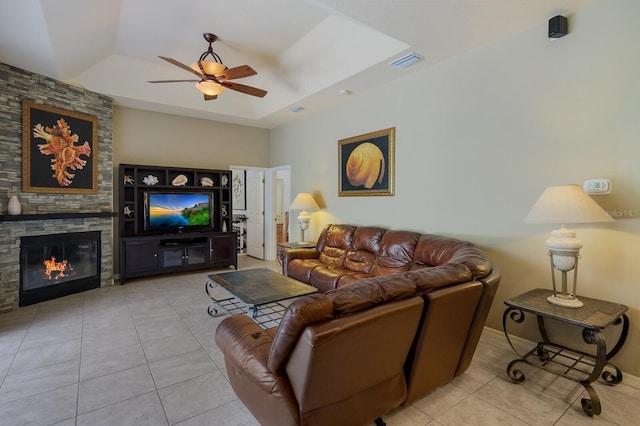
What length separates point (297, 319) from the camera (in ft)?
4.35

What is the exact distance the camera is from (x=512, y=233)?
10.0ft

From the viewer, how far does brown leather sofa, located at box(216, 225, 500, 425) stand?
1360mm

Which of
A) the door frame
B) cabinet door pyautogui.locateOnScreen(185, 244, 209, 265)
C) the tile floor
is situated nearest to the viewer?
the tile floor

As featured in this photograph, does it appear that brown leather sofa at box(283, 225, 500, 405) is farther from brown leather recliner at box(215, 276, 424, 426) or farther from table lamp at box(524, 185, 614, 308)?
table lamp at box(524, 185, 614, 308)

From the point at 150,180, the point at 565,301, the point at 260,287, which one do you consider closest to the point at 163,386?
the point at 260,287

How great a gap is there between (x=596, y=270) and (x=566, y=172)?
0.83 metres

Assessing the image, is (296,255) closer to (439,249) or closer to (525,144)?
(439,249)

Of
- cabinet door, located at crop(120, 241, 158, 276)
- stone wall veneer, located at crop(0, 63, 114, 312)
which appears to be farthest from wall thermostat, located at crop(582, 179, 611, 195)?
stone wall veneer, located at crop(0, 63, 114, 312)

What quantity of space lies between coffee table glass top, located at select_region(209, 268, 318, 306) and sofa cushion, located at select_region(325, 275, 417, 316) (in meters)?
1.44

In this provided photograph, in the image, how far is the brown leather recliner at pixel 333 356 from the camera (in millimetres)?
1341

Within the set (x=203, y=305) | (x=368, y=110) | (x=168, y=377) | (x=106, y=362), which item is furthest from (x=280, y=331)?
(x=368, y=110)

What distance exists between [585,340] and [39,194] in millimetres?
6005

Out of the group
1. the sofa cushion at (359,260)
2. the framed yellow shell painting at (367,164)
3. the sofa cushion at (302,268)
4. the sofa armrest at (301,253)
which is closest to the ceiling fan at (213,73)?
the framed yellow shell painting at (367,164)

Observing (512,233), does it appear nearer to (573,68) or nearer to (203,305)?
(573,68)
